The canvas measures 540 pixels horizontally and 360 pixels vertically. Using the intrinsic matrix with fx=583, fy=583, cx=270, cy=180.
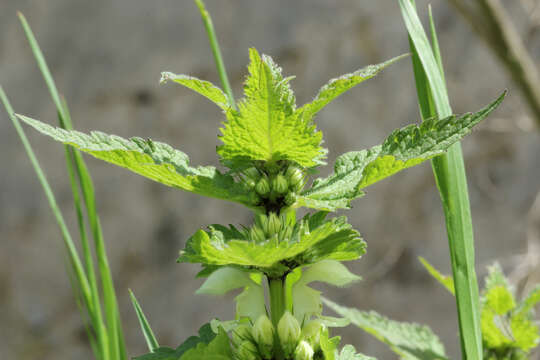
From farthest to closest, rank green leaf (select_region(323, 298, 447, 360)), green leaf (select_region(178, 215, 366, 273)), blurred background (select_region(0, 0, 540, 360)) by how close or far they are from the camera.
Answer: blurred background (select_region(0, 0, 540, 360)) → green leaf (select_region(323, 298, 447, 360)) → green leaf (select_region(178, 215, 366, 273))

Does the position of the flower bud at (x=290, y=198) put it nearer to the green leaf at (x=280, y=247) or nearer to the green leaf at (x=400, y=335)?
the green leaf at (x=280, y=247)

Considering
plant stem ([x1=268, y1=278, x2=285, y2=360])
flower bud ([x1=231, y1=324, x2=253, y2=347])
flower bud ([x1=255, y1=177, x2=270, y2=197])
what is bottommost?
flower bud ([x1=231, y1=324, x2=253, y2=347])

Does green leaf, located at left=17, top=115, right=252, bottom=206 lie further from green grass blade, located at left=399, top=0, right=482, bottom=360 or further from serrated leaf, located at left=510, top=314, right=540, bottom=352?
serrated leaf, located at left=510, top=314, right=540, bottom=352

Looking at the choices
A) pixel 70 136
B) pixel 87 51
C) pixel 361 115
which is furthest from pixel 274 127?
pixel 87 51

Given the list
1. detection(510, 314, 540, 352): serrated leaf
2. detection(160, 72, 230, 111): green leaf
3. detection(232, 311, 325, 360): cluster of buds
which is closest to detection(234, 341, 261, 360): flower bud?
detection(232, 311, 325, 360): cluster of buds

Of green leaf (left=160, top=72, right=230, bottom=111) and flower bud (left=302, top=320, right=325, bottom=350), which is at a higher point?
green leaf (left=160, top=72, right=230, bottom=111)

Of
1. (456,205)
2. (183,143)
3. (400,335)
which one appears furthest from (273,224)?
(183,143)

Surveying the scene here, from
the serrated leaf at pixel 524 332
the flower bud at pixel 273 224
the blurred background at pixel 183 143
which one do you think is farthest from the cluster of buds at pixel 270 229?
the blurred background at pixel 183 143
